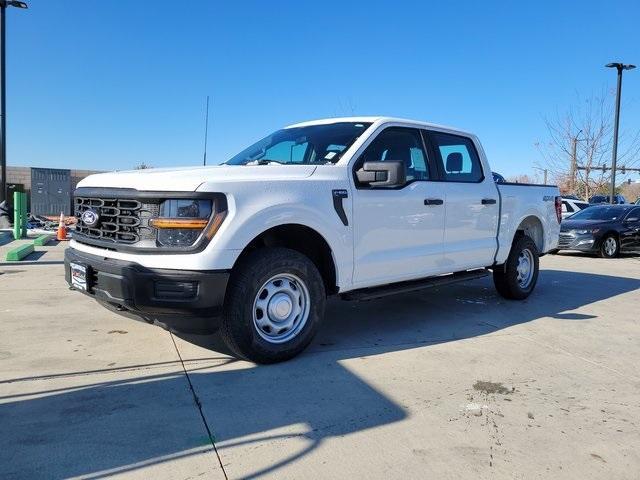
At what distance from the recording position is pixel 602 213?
14234mm

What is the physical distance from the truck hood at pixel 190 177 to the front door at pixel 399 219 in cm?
67

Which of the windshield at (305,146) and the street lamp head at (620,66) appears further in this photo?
the street lamp head at (620,66)

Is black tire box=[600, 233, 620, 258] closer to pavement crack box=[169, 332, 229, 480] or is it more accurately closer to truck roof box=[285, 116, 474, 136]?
truck roof box=[285, 116, 474, 136]

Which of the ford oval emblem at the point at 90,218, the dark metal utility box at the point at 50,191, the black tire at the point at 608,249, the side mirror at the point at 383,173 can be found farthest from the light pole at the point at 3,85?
the black tire at the point at 608,249

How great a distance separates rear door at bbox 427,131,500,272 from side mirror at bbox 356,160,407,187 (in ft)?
4.07

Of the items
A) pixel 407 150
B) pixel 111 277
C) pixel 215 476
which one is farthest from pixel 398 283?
pixel 215 476

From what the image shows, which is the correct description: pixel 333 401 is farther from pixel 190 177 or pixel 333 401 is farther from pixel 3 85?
pixel 3 85

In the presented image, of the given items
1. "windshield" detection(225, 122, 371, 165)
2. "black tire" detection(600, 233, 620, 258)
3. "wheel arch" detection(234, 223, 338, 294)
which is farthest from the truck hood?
"black tire" detection(600, 233, 620, 258)

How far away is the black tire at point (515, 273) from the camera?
6.69 metres

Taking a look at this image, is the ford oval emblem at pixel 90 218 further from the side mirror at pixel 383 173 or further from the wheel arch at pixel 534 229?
the wheel arch at pixel 534 229

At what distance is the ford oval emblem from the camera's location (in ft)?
13.8

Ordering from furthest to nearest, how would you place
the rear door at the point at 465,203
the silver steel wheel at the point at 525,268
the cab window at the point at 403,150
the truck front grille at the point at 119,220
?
the silver steel wheel at the point at 525,268 → the rear door at the point at 465,203 → the cab window at the point at 403,150 → the truck front grille at the point at 119,220

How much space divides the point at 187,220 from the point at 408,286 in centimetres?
240

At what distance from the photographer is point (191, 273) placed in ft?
11.8
